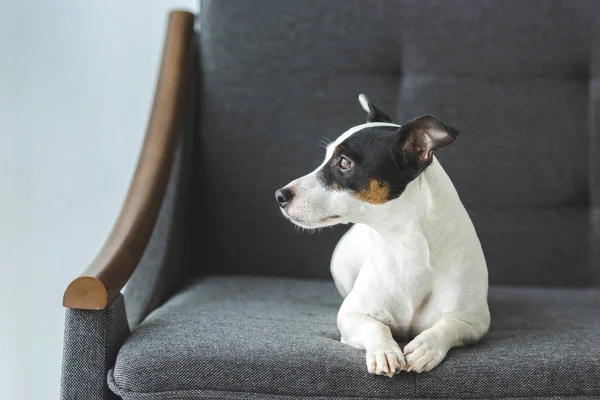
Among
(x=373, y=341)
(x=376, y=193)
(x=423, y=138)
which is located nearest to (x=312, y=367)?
(x=373, y=341)

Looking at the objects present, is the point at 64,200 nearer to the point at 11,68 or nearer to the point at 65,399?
the point at 11,68

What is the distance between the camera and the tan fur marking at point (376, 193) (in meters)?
1.45

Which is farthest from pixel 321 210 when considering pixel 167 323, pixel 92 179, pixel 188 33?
pixel 92 179

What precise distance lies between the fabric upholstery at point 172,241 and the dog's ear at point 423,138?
2.60 feet

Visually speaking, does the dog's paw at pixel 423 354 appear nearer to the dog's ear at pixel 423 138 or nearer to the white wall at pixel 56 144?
the dog's ear at pixel 423 138

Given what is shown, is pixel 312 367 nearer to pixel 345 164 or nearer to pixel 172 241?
pixel 345 164

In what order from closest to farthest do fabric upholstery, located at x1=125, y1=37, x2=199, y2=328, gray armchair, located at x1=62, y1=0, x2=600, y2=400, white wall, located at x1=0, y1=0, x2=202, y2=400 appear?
fabric upholstery, located at x1=125, y1=37, x2=199, y2=328 → gray armchair, located at x1=62, y1=0, x2=600, y2=400 → white wall, located at x1=0, y1=0, x2=202, y2=400

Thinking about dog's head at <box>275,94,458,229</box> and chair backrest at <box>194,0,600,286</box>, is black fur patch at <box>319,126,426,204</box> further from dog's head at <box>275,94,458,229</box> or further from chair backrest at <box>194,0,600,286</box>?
chair backrest at <box>194,0,600,286</box>

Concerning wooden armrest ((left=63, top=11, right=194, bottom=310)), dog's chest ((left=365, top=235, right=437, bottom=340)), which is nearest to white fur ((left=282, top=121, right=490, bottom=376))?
dog's chest ((left=365, top=235, right=437, bottom=340))

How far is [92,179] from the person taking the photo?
2.36 meters

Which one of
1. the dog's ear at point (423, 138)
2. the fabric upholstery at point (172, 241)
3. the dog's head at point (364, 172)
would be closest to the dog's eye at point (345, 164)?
the dog's head at point (364, 172)

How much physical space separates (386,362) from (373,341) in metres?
0.07

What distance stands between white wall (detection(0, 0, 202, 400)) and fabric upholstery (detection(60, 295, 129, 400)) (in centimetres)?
92

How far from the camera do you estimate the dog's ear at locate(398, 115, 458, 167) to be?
1390mm
